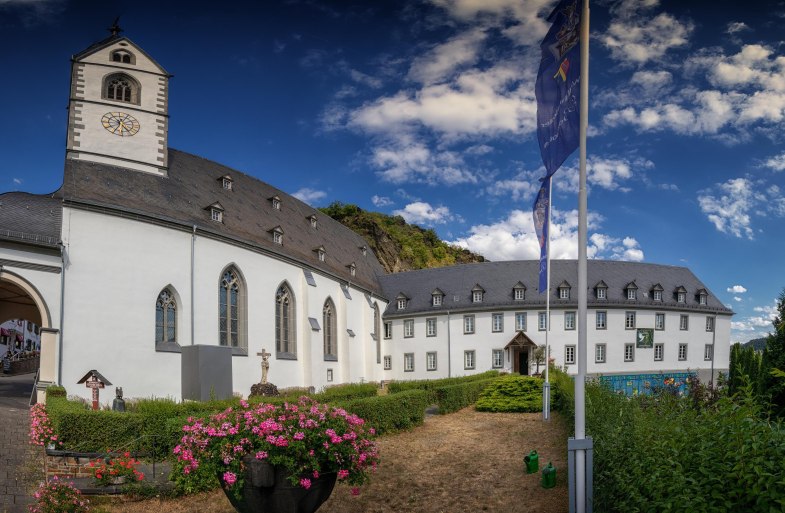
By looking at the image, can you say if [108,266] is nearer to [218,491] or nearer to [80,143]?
[80,143]

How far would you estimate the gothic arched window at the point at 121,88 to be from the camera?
1125 inches

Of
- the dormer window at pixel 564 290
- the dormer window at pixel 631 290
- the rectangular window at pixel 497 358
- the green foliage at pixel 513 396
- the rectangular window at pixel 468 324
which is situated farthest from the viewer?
the dormer window at pixel 631 290

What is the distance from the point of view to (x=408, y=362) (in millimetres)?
48812

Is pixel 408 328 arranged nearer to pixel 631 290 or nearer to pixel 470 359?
pixel 470 359

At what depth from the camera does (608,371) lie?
47.2m

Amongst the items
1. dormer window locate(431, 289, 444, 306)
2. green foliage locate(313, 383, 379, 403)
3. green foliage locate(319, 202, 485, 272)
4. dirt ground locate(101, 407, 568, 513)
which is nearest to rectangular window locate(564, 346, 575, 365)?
dormer window locate(431, 289, 444, 306)

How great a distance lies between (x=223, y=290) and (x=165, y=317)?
3690mm

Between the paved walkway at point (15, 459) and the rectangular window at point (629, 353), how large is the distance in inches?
1583

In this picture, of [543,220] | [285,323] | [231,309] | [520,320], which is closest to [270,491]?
[543,220]

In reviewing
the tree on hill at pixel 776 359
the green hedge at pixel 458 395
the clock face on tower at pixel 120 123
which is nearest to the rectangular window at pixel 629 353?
the green hedge at pixel 458 395

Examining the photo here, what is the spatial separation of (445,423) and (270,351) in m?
13.1

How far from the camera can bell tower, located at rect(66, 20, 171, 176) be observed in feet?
89.5

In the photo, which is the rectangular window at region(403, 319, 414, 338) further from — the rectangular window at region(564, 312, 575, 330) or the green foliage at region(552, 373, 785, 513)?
the green foliage at region(552, 373, 785, 513)

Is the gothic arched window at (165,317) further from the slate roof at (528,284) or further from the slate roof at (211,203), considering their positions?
the slate roof at (528,284)
